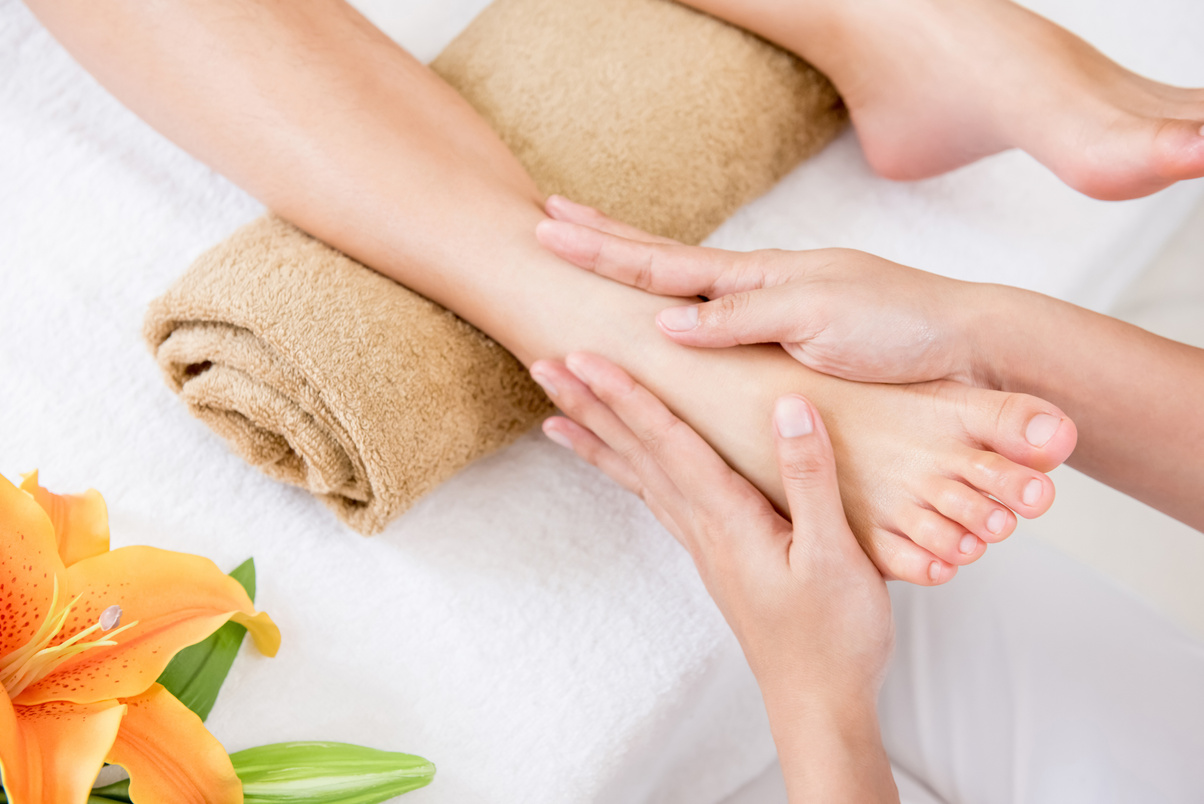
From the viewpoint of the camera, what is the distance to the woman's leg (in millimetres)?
677

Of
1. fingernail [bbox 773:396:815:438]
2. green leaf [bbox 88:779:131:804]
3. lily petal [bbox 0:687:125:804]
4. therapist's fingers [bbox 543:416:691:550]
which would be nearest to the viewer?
lily petal [bbox 0:687:125:804]

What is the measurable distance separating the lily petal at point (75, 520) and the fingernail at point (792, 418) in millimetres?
459

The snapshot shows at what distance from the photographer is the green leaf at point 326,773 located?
1.86 ft

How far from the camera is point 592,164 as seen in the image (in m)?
0.79

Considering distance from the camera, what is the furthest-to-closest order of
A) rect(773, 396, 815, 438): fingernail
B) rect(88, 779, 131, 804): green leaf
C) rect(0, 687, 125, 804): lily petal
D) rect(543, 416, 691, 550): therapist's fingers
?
rect(543, 416, 691, 550): therapist's fingers < rect(773, 396, 815, 438): fingernail < rect(88, 779, 131, 804): green leaf < rect(0, 687, 125, 804): lily petal

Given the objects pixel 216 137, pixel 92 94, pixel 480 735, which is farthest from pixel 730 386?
pixel 92 94

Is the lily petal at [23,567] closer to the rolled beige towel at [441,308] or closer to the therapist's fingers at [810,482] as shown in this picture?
the rolled beige towel at [441,308]

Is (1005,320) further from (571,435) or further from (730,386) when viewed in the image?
(571,435)

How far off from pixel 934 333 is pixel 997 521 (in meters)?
0.16

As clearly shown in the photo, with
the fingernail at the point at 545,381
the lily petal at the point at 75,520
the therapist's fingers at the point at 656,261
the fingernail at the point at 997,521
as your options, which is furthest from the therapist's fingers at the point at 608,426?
the lily petal at the point at 75,520

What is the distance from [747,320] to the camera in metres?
0.67

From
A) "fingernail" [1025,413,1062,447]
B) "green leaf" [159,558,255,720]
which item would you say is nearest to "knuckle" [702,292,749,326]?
"fingernail" [1025,413,1062,447]

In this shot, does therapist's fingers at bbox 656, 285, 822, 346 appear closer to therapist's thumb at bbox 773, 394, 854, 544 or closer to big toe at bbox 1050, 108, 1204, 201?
therapist's thumb at bbox 773, 394, 854, 544

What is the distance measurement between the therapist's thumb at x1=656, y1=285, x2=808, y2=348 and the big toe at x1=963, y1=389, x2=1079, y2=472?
153 mm
